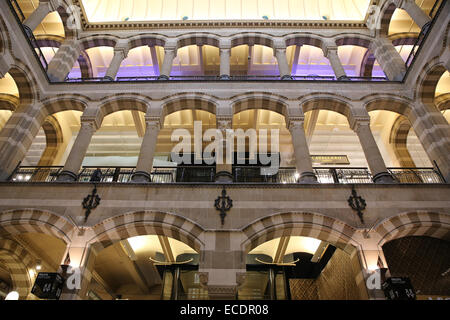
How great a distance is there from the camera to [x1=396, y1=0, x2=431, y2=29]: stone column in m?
12.1

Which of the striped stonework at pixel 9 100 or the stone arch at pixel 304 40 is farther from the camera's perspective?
the stone arch at pixel 304 40

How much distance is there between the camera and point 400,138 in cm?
1487

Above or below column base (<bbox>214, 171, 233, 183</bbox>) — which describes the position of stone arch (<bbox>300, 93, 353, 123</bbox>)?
above

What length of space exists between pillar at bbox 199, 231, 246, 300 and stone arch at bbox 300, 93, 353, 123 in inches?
255

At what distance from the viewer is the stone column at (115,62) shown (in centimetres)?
1361

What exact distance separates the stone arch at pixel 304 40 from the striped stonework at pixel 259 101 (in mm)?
4729

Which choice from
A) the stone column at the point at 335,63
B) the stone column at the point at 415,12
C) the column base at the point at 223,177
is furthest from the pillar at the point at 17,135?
the stone column at the point at 415,12

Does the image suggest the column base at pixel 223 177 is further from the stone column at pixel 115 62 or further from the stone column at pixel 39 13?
the stone column at pixel 39 13

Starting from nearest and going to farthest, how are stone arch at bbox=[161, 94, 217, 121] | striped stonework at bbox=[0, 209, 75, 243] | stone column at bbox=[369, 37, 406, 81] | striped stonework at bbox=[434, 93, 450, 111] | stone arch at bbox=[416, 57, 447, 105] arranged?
1. striped stonework at bbox=[0, 209, 75, 243]
2. stone arch at bbox=[416, 57, 447, 105]
3. stone arch at bbox=[161, 94, 217, 121]
4. stone column at bbox=[369, 37, 406, 81]
5. striped stonework at bbox=[434, 93, 450, 111]

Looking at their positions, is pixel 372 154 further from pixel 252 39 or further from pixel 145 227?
pixel 252 39

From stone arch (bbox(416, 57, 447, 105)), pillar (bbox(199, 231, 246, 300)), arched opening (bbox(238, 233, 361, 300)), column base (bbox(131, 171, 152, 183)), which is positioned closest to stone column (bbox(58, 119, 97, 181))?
column base (bbox(131, 171, 152, 183))

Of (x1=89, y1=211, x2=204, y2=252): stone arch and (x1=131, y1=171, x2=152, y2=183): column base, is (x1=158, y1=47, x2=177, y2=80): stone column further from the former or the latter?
(x1=89, y1=211, x2=204, y2=252): stone arch

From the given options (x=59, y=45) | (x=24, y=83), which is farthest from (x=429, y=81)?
(x=59, y=45)

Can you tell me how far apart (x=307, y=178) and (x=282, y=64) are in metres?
6.61
